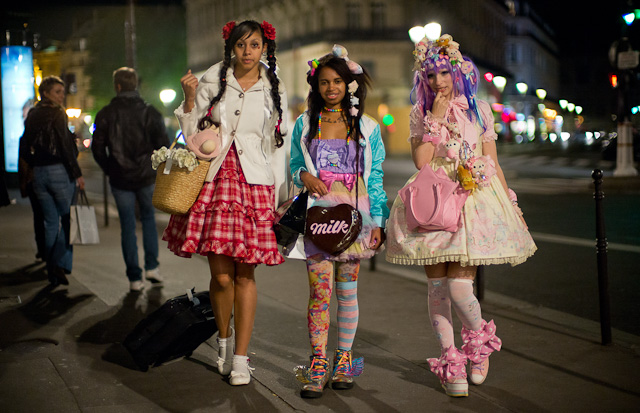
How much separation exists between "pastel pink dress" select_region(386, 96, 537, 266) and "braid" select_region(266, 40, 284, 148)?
0.77 meters

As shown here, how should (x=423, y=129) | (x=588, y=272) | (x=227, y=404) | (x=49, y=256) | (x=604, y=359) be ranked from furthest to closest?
(x=588, y=272) → (x=49, y=256) → (x=604, y=359) → (x=423, y=129) → (x=227, y=404)

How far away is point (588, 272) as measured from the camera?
8.82 metres

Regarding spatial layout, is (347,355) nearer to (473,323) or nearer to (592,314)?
(473,323)

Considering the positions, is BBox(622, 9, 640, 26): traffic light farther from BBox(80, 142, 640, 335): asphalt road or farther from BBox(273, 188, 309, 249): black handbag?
BBox(273, 188, 309, 249): black handbag

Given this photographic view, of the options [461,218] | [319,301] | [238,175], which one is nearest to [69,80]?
[238,175]

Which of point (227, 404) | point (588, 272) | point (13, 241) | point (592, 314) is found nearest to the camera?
point (227, 404)

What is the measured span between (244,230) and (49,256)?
3890 millimetres

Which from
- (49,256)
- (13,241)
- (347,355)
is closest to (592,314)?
(347,355)

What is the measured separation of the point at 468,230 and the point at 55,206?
5.01 metres

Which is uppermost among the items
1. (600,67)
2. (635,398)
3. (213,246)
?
(600,67)

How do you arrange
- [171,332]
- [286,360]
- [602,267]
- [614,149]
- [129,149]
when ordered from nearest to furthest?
[171,332], [286,360], [602,267], [129,149], [614,149]

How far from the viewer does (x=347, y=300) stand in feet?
15.4

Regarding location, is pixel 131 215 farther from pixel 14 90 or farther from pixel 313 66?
pixel 14 90

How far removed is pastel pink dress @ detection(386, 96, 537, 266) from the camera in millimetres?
4457
